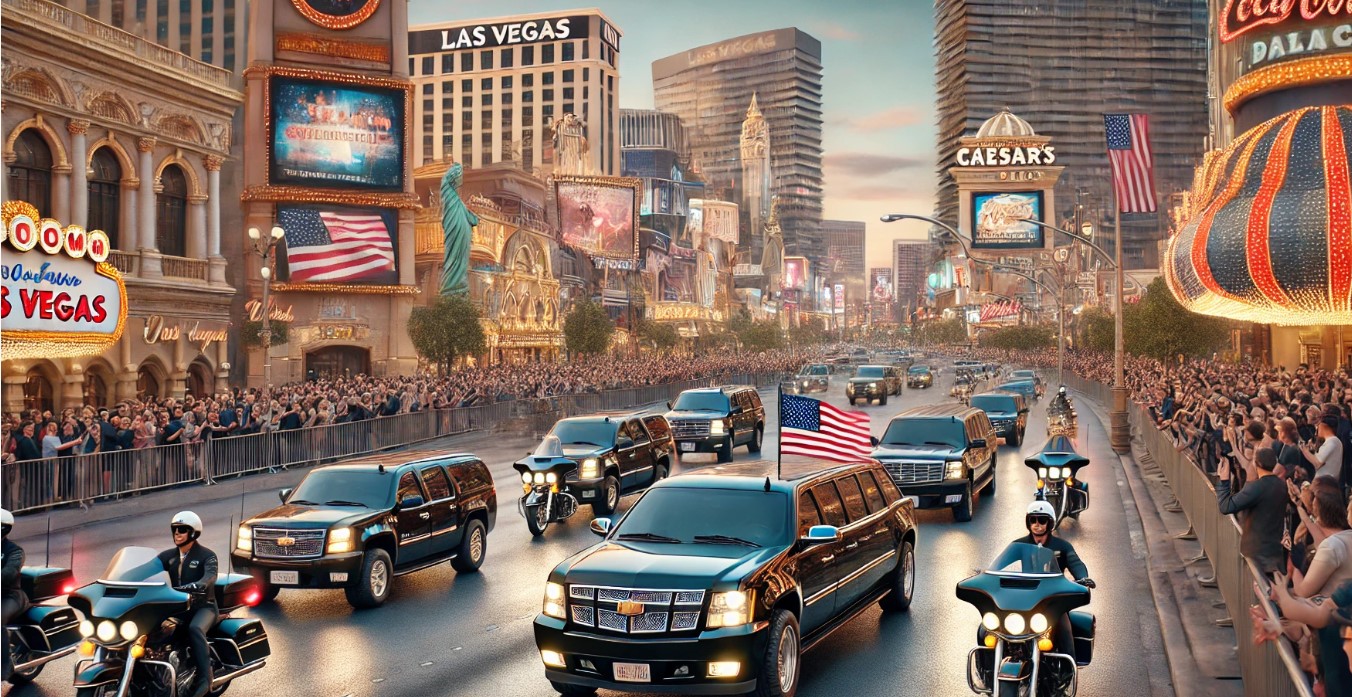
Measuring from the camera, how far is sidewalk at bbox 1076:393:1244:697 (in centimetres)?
943

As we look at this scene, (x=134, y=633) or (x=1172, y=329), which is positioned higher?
(x=1172, y=329)

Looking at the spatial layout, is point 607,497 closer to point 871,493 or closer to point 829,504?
point 871,493

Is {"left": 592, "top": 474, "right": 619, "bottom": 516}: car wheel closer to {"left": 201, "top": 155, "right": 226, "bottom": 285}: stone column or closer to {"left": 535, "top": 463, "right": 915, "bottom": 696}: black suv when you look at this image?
{"left": 535, "top": 463, "right": 915, "bottom": 696}: black suv

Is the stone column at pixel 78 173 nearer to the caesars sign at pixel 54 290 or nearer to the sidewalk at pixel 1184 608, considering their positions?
the caesars sign at pixel 54 290

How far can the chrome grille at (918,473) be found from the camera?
18.6 m

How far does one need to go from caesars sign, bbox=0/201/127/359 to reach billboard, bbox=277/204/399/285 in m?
32.8

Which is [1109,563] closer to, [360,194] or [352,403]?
[352,403]

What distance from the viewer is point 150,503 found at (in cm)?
2114

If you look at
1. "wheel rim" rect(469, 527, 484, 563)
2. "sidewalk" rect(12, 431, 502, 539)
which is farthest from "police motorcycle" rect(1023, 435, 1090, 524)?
"sidewalk" rect(12, 431, 502, 539)

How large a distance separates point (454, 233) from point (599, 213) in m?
26.8

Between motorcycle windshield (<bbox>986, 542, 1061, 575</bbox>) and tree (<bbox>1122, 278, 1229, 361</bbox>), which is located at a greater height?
tree (<bbox>1122, 278, 1229, 361</bbox>)

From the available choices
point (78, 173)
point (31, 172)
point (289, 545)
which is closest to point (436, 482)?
point (289, 545)

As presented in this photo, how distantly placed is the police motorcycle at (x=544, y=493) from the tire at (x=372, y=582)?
15.0 feet

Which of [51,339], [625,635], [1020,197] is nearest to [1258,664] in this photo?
[625,635]
